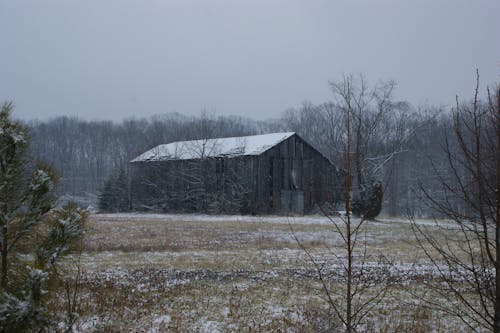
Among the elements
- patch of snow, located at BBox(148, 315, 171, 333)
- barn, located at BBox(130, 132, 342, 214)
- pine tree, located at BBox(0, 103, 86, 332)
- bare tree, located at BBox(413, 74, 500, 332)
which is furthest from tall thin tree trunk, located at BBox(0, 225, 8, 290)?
barn, located at BBox(130, 132, 342, 214)

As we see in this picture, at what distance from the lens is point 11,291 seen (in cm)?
330

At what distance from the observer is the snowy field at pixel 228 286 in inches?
286

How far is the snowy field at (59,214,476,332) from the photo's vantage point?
7.27 meters

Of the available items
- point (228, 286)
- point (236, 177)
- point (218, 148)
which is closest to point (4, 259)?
point (228, 286)

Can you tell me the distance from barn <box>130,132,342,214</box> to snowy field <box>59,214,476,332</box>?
18.0 metres

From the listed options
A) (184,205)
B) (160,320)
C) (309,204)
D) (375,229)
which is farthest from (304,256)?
(184,205)

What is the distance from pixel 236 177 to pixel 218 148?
14.2 feet

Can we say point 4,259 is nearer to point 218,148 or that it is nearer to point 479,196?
point 479,196

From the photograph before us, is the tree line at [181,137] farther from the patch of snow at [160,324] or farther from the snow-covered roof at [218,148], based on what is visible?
the patch of snow at [160,324]

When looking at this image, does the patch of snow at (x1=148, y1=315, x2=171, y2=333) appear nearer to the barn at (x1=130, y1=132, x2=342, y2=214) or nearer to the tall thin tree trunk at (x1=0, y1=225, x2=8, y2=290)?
the tall thin tree trunk at (x1=0, y1=225, x2=8, y2=290)

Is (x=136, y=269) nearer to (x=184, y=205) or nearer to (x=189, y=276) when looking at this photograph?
(x=189, y=276)

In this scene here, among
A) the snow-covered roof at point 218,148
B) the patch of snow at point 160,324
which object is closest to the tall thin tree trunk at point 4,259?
the patch of snow at point 160,324

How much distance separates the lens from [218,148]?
4131cm

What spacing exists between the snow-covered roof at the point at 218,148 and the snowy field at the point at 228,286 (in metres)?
19.9
